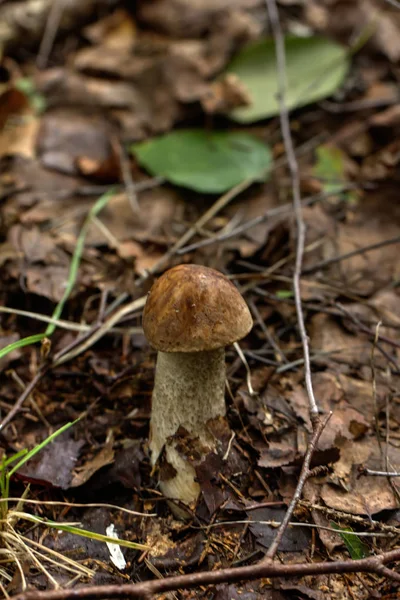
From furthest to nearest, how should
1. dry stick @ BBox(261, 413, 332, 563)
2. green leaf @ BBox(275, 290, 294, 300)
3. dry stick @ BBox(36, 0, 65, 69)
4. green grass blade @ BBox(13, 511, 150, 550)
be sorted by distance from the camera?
dry stick @ BBox(36, 0, 65, 69) → green leaf @ BBox(275, 290, 294, 300) → green grass blade @ BBox(13, 511, 150, 550) → dry stick @ BBox(261, 413, 332, 563)

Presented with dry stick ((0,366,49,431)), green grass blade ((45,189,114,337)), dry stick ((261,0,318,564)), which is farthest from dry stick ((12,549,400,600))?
green grass blade ((45,189,114,337))

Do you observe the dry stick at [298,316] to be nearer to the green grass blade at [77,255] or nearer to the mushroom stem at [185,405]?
the mushroom stem at [185,405]

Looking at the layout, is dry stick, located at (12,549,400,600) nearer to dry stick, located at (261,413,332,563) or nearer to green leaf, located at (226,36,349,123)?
dry stick, located at (261,413,332,563)

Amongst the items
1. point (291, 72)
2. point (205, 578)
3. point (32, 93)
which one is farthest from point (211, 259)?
point (32, 93)

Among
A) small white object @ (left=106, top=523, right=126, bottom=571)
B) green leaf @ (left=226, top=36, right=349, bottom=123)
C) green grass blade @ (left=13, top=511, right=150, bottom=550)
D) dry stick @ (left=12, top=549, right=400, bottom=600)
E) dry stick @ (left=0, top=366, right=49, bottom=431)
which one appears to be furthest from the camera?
green leaf @ (left=226, top=36, right=349, bottom=123)

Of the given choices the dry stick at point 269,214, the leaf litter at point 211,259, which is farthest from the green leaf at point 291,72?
the dry stick at point 269,214

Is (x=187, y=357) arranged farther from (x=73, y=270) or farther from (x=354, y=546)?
(x=73, y=270)
